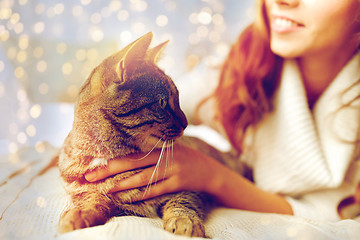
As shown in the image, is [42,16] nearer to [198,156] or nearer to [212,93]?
[198,156]

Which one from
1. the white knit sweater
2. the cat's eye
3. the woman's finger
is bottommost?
the white knit sweater

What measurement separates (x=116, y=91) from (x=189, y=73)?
667mm

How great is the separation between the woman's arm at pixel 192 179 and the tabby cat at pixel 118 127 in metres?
0.01

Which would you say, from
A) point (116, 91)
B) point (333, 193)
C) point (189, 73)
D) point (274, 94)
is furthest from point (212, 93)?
point (116, 91)

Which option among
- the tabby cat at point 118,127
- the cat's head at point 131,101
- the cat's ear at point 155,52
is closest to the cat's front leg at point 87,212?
the tabby cat at point 118,127

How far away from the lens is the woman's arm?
488 millimetres

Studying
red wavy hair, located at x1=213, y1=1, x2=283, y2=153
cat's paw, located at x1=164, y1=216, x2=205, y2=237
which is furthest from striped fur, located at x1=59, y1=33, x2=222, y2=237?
red wavy hair, located at x1=213, y1=1, x2=283, y2=153

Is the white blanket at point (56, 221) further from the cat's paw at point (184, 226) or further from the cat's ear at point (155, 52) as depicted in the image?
the cat's ear at point (155, 52)

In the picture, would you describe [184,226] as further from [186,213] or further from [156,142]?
[156,142]

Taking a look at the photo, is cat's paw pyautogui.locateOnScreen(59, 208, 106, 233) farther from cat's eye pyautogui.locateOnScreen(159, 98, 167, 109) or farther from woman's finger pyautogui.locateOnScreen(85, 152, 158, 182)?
cat's eye pyautogui.locateOnScreen(159, 98, 167, 109)

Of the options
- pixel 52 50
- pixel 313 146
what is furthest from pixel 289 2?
pixel 52 50

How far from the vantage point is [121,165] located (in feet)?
1.57

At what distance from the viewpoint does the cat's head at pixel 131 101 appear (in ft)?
1.42

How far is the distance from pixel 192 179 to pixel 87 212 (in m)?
0.29
